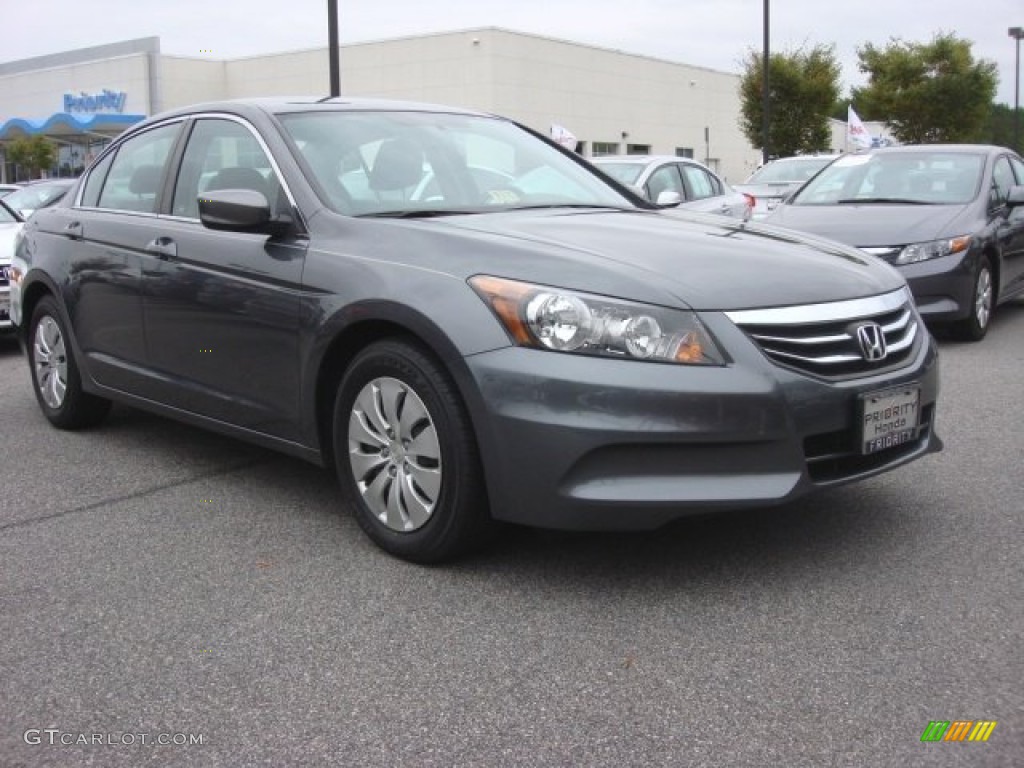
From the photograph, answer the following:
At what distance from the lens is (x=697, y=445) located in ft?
10.7

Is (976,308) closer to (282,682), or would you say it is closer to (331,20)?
(282,682)

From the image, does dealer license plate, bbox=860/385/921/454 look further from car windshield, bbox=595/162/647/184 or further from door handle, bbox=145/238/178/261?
car windshield, bbox=595/162/647/184

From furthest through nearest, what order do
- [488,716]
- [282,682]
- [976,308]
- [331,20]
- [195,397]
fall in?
1. [331,20]
2. [976,308]
3. [195,397]
4. [282,682]
5. [488,716]

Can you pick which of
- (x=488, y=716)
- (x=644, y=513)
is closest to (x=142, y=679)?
(x=488, y=716)

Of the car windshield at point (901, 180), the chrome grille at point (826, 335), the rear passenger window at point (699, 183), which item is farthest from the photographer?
the rear passenger window at point (699, 183)

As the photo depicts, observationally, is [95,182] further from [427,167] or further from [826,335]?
[826,335]

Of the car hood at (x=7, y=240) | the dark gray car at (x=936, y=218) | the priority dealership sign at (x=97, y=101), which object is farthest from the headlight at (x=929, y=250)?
the priority dealership sign at (x=97, y=101)

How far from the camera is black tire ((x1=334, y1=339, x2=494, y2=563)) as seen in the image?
348 centimetres

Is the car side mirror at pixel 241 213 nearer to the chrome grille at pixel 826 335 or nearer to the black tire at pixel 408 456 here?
the black tire at pixel 408 456

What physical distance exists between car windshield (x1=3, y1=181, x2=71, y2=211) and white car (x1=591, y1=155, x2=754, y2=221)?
321 inches

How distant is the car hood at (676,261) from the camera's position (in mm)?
3398

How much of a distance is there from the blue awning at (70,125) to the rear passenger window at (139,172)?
127ft

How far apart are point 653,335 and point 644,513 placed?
0.52 meters

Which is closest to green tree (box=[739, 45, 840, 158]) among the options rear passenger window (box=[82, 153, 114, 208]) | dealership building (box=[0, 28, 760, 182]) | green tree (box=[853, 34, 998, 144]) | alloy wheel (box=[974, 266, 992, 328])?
dealership building (box=[0, 28, 760, 182])
